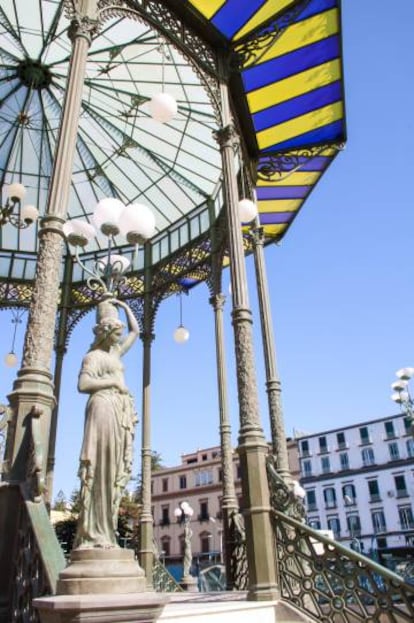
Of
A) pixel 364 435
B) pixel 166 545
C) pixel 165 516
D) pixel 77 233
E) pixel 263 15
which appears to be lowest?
pixel 166 545

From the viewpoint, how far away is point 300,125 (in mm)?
10055

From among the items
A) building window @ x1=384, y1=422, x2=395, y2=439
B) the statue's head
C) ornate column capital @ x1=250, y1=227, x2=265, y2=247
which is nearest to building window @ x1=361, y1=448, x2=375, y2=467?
building window @ x1=384, y1=422, x2=395, y2=439

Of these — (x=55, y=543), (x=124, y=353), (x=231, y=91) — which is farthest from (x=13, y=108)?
(x=55, y=543)

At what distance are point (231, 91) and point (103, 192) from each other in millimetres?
6615

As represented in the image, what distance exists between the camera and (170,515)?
46.5m

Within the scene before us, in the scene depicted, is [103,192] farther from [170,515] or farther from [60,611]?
[170,515]

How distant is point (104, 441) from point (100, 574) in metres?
0.80

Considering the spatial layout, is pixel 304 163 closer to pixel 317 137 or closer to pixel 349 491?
pixel 317 137

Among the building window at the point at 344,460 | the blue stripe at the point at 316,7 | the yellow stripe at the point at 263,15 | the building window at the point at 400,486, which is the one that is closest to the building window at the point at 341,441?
the building window at the point at 344,460

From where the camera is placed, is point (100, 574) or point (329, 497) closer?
point (100, 574)

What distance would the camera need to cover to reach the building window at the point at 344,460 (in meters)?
44.8

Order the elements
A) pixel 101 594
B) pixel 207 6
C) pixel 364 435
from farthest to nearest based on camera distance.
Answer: pixel 364 435
pixel 207 6
pixel 101 594

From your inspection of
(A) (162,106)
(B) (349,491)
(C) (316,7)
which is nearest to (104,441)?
(A) (162,106)

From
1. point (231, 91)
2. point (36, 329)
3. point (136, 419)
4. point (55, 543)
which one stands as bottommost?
point (55, 543)
